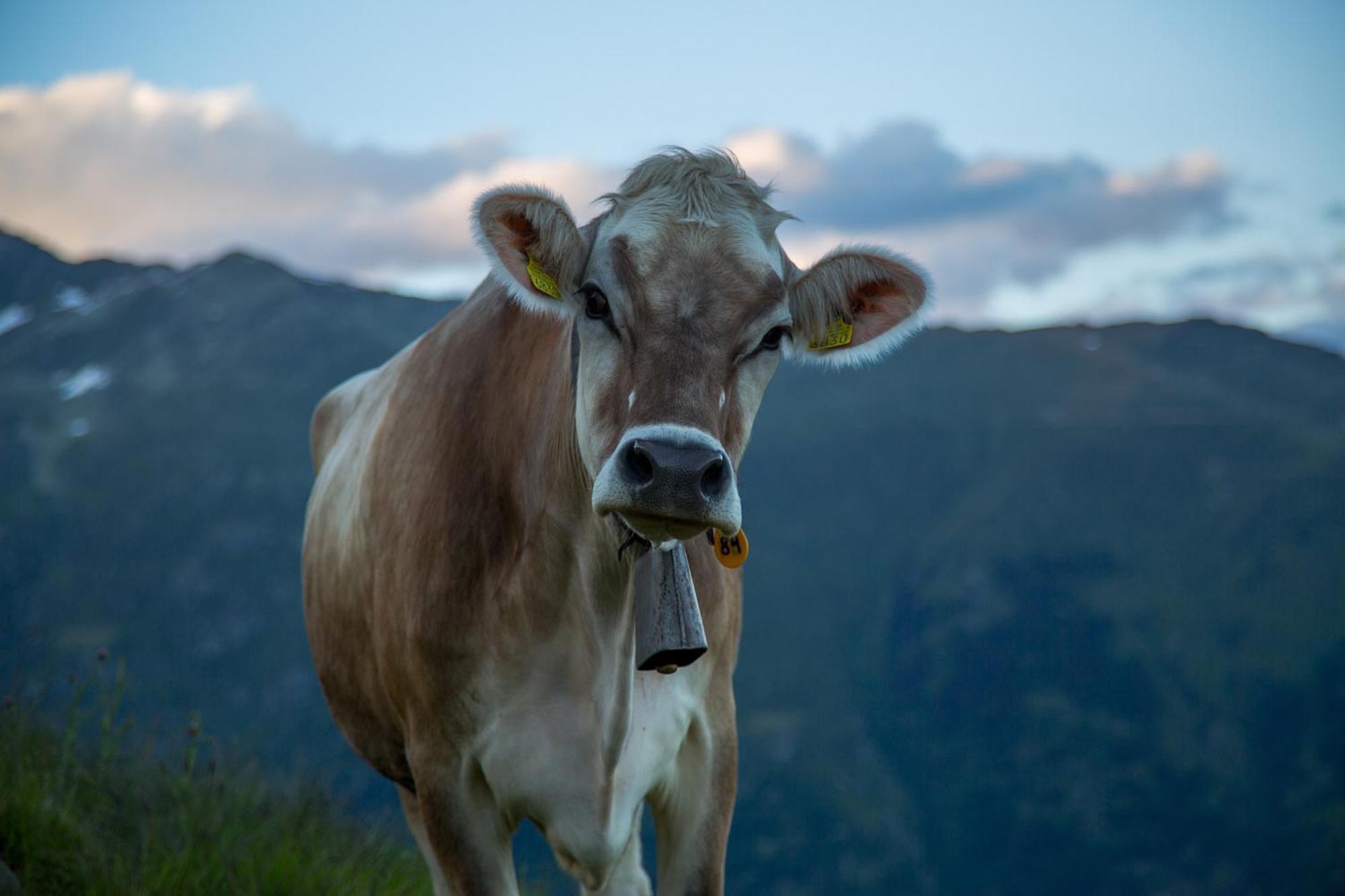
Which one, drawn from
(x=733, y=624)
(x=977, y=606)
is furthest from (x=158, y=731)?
(x=977, y=606)

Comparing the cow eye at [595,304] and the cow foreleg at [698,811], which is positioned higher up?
the cow eye at [595,304]

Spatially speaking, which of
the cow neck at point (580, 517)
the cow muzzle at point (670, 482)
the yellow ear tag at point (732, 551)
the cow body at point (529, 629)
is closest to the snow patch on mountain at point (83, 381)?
the cow body at point (529, 629)

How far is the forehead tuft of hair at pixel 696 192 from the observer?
3.96m

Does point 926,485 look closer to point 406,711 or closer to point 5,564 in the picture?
point 5,564

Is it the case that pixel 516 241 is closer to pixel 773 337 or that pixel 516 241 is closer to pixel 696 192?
pixel 696 192

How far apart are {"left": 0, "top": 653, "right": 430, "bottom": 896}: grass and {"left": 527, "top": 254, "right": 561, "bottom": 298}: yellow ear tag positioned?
3.09 metres

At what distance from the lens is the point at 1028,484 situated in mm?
163625

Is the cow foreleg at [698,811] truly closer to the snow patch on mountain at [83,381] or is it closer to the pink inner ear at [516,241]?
the pink inner ear at [516,241]

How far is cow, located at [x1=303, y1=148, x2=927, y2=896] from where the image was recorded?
148 inches

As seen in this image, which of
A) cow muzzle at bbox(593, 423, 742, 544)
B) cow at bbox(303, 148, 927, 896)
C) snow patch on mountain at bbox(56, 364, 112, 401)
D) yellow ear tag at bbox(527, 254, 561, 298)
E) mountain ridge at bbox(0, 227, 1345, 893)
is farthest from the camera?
snow patch on mountain at bbox(56, 364, 112, 401)

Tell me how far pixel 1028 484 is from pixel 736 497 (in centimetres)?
16648

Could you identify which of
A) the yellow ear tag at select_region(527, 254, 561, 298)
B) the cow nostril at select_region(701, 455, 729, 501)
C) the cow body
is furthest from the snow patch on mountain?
the cow nostril at select_region(701, 455, 729, 501)

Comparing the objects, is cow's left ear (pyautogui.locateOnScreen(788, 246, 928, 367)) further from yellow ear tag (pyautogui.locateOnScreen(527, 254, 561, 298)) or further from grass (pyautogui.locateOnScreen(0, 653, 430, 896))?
grass (pyautogui.locateOnScreen(0, 653, 430, 896))

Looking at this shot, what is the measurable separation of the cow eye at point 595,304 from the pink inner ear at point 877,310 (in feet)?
3.06
